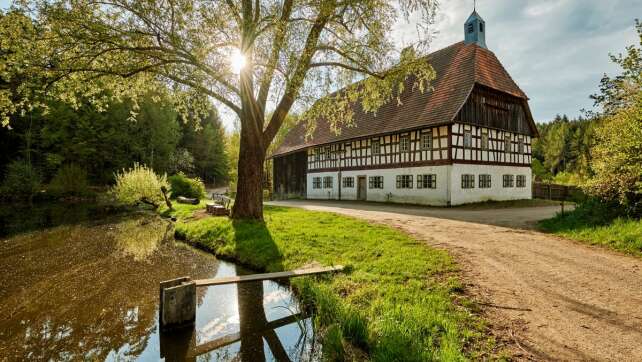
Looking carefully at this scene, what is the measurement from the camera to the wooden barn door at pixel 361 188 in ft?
82.0

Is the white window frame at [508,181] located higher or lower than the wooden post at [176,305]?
higher

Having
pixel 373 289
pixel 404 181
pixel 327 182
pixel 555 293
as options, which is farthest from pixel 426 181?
pixel 373 289

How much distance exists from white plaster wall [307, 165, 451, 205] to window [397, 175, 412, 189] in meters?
0.20

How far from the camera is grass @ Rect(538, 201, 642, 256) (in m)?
7.74

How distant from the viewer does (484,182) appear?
2098cm

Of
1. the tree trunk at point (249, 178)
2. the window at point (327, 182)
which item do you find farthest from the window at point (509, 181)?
the tree trunk at point (249, 178)

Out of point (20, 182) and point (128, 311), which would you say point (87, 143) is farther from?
point (128, 311)

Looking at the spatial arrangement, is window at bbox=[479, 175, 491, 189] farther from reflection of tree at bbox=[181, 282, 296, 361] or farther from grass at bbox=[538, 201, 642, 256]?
reflection of tree at bbox=[181, 282, 296, 361]

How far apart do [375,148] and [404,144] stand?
2607 millimetres

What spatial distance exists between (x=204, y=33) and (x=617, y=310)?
1074 cm

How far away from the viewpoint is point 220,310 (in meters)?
5.79

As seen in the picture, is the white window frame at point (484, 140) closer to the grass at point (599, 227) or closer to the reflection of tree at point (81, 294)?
the grass at point (599, 227)

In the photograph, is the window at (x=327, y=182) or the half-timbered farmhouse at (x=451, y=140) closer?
the half-timbered farmhouse at (x=451, y=140)

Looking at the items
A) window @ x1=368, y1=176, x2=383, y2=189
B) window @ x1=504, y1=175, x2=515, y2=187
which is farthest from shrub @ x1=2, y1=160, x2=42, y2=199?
window @ x1=504, y1=175, x2=515, y2=187
